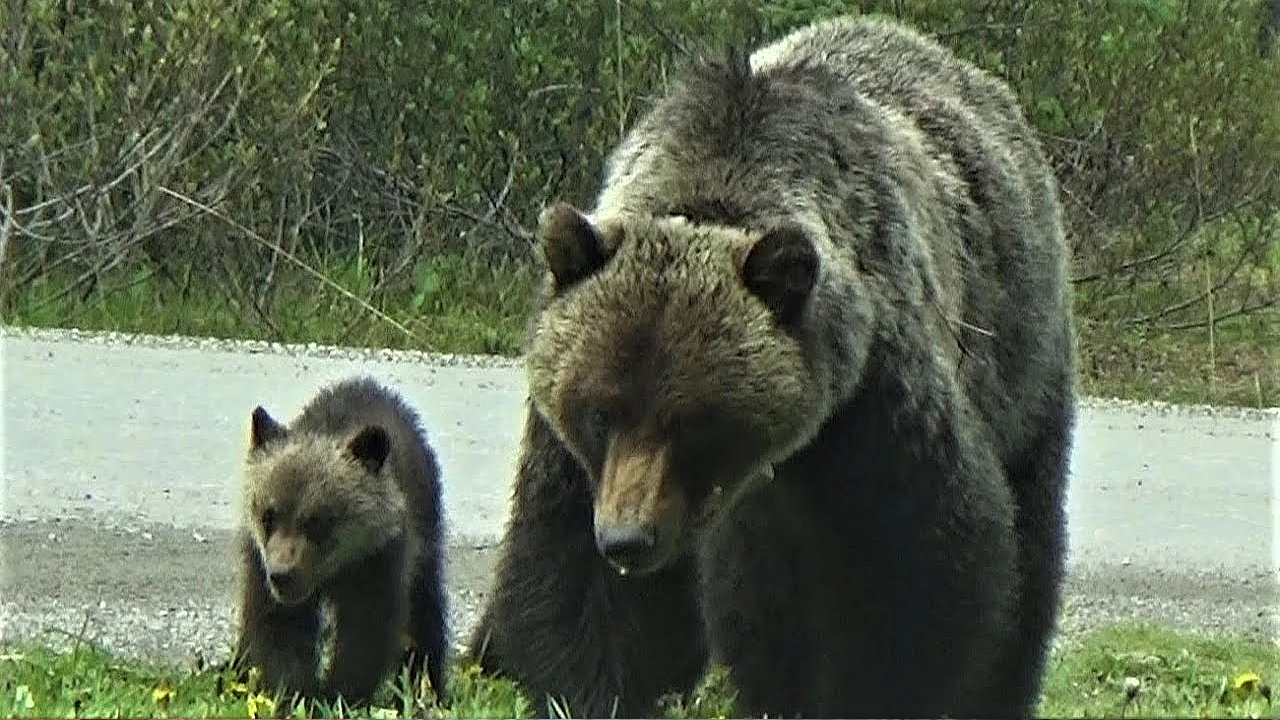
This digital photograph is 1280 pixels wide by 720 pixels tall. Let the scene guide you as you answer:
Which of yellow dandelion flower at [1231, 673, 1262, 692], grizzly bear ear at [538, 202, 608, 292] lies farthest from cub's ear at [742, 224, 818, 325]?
yellow dandelion flower at [1231, 673, 1262, 692]

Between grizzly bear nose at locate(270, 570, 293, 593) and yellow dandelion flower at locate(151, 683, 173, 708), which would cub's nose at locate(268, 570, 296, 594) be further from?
yellow dandelion flower at locate(151, 683, 173, 708)

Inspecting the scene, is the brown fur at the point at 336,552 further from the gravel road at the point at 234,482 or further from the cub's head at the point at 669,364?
the cub's head at the point at 669,364

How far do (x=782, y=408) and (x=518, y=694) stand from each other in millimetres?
1371

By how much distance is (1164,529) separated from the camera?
26.2 feet

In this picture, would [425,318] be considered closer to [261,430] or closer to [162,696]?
[261,430]

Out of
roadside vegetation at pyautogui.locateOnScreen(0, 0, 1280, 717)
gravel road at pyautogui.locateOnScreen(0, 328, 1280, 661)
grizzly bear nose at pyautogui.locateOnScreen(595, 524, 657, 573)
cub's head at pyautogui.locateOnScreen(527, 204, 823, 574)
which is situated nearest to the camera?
grizzly bear nose at pyautogui.locateOnScreen(595, 524, 657, 573)

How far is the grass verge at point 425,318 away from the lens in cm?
753

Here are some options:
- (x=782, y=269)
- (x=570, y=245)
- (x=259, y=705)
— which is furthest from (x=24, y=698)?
(x=782, y=269)

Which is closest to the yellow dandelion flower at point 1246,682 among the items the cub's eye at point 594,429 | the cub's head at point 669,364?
the cub's head at point 669,364

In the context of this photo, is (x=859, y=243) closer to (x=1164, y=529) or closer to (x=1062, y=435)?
(x=1062, y=435)

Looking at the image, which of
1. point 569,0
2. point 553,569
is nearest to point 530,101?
point 569,0

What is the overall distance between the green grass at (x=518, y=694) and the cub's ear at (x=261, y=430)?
2.49 ft

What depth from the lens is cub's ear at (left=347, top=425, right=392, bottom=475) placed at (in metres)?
6.61

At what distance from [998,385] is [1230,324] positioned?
13.8ft
